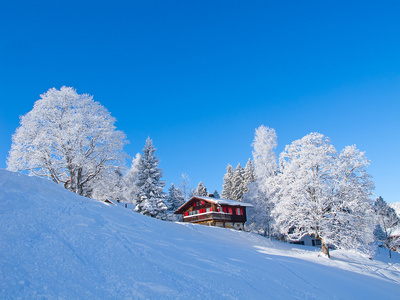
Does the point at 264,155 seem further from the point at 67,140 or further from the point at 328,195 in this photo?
the point at 67,140

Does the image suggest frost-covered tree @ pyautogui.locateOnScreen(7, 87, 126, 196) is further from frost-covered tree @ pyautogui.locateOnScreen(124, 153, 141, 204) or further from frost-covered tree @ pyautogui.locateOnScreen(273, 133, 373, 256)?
frost-covered tree @ pyautogui.locateOnScreen(124, 153, 141, 204)

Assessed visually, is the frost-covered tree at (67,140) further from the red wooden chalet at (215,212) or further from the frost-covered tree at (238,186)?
the frost-covered tree at (238,186)

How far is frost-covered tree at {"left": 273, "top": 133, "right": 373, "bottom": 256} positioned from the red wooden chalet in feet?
42.4

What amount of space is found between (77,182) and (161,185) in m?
12.3

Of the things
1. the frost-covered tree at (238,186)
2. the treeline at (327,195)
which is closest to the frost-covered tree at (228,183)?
the frost-covered tree at (238,186)

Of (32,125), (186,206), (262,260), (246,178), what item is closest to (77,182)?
(32,125)

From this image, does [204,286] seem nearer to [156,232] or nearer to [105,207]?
[156,232]

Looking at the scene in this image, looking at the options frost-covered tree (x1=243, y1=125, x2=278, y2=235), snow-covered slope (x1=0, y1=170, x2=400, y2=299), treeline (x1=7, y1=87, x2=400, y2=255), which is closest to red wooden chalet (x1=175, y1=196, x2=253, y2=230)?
frost-covered tree (x1=243, y1=125, x2=278, y2=235)

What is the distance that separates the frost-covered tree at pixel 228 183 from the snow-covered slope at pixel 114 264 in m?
51.6

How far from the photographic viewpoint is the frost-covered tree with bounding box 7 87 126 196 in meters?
27.7

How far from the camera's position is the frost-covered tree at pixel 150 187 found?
36.8m

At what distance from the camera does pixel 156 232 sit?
18.4m

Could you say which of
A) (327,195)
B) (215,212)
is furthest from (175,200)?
(327,195)

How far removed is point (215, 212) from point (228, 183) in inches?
1339
